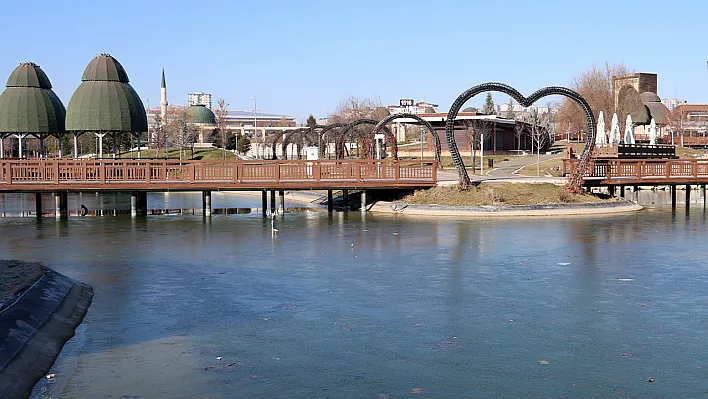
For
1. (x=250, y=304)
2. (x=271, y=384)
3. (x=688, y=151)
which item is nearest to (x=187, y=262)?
(x=250, y=304)

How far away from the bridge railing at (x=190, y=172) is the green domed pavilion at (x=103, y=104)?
11432mm

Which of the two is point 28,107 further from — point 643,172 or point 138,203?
point 643,172

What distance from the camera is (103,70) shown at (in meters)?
53.8

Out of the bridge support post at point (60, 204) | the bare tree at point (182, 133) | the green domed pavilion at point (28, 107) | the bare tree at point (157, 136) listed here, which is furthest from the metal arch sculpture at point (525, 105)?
the bare tree at point (157, 136)

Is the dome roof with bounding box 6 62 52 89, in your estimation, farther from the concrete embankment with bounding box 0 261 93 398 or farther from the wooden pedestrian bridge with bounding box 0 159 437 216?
the concrete embankment with bounding box 0 261 93 398

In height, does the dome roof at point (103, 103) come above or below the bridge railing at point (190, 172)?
above

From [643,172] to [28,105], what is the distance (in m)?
40.9

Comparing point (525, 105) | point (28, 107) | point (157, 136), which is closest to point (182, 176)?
point (525, 105)

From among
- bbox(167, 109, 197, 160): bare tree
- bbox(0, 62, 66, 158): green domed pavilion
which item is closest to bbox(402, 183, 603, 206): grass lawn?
bbox(0, 62, 66, 158): green domed pavilion

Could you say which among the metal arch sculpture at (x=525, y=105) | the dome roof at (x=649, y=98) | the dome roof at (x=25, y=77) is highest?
the dome roof at (x=649, y=98)

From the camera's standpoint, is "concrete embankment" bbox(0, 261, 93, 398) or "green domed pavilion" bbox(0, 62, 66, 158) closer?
"concrete embankment" bbox(0, 261, 93, 398)

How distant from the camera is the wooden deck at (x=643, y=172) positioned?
4262 cm

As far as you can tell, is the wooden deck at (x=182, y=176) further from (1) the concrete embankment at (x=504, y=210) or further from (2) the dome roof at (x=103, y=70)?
(2) the dome roof at (x=103, y=70)

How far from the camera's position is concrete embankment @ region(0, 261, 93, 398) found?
12.1 m
